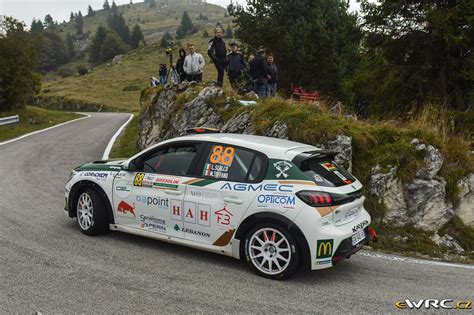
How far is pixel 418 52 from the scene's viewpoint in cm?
1459

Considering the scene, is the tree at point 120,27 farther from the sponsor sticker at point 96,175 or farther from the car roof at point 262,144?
the car roof at point 262,144

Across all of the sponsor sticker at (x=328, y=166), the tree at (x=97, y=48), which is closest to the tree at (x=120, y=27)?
the tree at (x=97, y=48)

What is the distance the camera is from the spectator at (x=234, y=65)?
12977mm

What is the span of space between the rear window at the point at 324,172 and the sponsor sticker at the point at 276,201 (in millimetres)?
392

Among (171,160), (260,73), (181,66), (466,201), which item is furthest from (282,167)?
(181,66)

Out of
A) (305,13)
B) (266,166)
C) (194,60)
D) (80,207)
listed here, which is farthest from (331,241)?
(305,13)

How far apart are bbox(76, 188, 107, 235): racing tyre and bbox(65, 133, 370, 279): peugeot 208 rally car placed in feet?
0.05

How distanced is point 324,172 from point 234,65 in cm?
823

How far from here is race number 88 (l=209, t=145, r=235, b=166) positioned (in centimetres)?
559

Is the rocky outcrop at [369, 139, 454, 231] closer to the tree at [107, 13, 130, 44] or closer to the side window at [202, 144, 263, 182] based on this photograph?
the side window at [202, 144, 263, 182]

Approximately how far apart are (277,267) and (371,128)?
453cm

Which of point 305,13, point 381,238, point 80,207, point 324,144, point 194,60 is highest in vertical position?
point 305,13

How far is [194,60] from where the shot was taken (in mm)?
14375

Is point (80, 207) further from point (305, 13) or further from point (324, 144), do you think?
point (305, 13)
